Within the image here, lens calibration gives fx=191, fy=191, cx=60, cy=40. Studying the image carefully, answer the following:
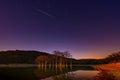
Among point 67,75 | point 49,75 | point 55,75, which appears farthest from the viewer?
point 49,75

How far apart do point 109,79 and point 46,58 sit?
13040 centimetres

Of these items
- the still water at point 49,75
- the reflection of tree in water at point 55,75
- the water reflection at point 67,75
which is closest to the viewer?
the water reflection at point 67,75

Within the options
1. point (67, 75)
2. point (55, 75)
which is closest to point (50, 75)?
point (55, 75)

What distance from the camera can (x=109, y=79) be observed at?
27609 millimetres

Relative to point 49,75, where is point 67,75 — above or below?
above

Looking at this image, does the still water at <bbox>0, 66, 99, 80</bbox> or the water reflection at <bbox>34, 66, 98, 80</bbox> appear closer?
the water reflection at <bbox>34, 66, 98, 80</bbox>

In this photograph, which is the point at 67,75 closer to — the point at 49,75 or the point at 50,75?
the point at 50,75

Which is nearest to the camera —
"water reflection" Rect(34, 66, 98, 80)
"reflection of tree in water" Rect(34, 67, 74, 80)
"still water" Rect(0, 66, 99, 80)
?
"water reflection" Rect(34, 66, 98, 80)

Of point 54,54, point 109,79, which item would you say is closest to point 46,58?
point 54,54

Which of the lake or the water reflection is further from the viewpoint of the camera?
the lake

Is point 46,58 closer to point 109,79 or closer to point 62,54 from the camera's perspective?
point 62,54

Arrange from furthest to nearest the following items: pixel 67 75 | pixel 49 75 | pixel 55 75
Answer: pixel 49 75, pixel 55 75, pixel 67 75

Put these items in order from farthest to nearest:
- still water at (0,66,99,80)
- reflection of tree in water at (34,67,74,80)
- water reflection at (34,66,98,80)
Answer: reflection of tree in water at (34,67,74,80) < still water at (0,66,99,80) < water reflection at (34,66,98,80)

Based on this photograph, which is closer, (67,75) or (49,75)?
(67,75)
